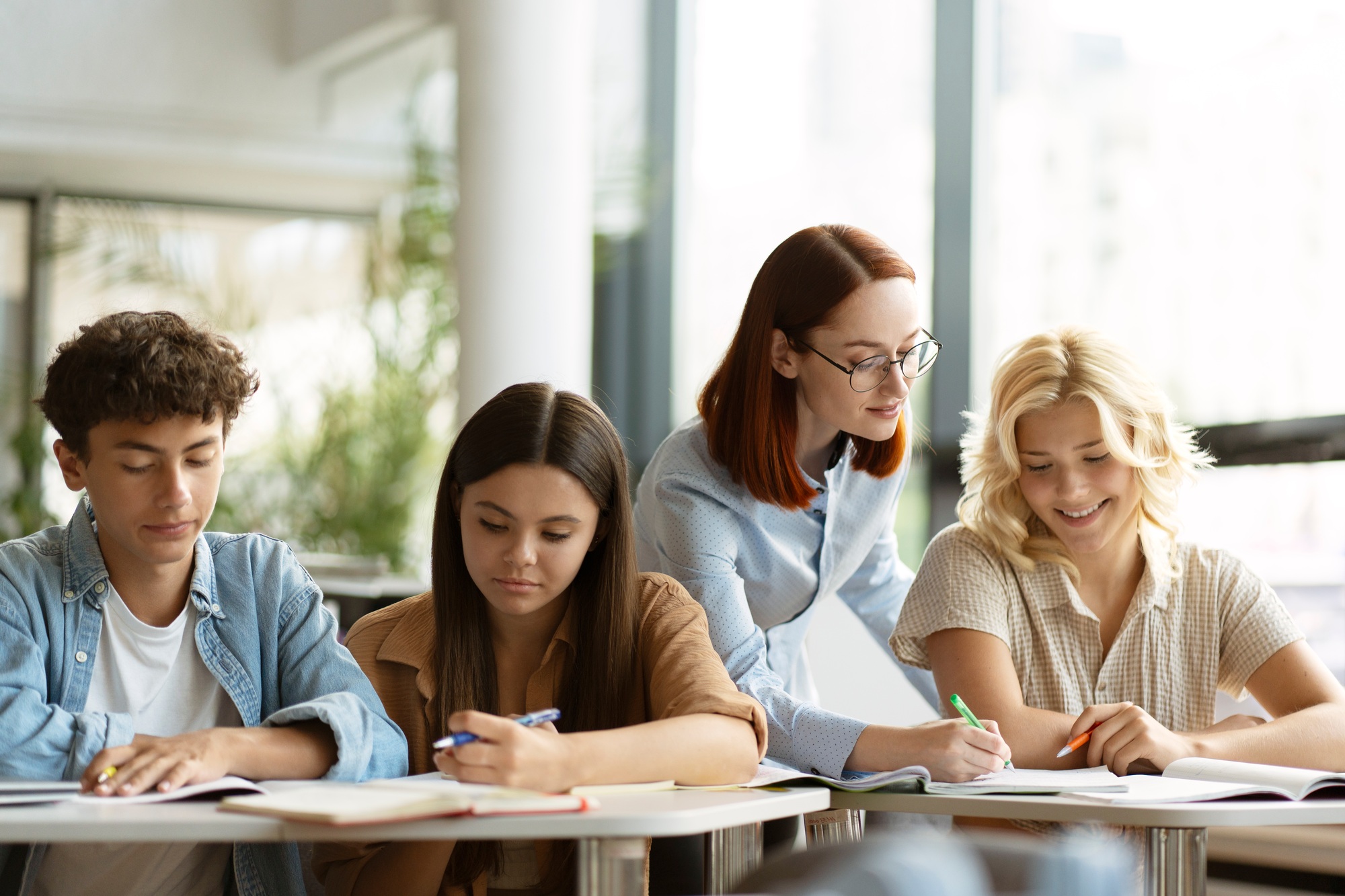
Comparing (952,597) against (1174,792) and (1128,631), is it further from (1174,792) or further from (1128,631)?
(1174,792)

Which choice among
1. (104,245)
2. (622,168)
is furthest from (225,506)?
(622,168)

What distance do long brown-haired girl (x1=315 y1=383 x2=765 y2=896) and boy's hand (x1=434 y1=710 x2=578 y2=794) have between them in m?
0.22

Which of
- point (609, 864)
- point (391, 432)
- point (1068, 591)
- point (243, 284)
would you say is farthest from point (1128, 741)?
point (243, 284)

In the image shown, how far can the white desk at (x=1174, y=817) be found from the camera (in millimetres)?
1360

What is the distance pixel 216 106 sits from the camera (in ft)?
18.7

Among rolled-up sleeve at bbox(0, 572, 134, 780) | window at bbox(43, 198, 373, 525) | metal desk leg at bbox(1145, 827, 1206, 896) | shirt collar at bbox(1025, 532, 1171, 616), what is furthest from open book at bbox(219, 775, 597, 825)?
window at bbox(43, 198, 373, 525)

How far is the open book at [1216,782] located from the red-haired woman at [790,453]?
Answer: 0.49 m

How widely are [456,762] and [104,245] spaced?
5079mm

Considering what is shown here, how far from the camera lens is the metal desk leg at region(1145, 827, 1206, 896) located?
1392mm

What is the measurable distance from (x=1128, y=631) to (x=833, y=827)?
522 mm

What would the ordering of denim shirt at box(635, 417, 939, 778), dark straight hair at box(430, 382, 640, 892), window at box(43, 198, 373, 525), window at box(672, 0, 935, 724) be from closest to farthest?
1. dark straight hair at box(430, 382, 640, 892)
2. denim shirt at box(635, 417, 939, 778)
3. window at box(672, 0, 935, 724)
4. window at box(43, 198, 373, 525)

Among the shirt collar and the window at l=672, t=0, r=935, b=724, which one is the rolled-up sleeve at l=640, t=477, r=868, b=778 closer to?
the shirt collar

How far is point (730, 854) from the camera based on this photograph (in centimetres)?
148

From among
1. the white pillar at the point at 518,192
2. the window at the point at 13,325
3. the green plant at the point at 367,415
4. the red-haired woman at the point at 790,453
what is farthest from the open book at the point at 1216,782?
the window at the point at 13,325
